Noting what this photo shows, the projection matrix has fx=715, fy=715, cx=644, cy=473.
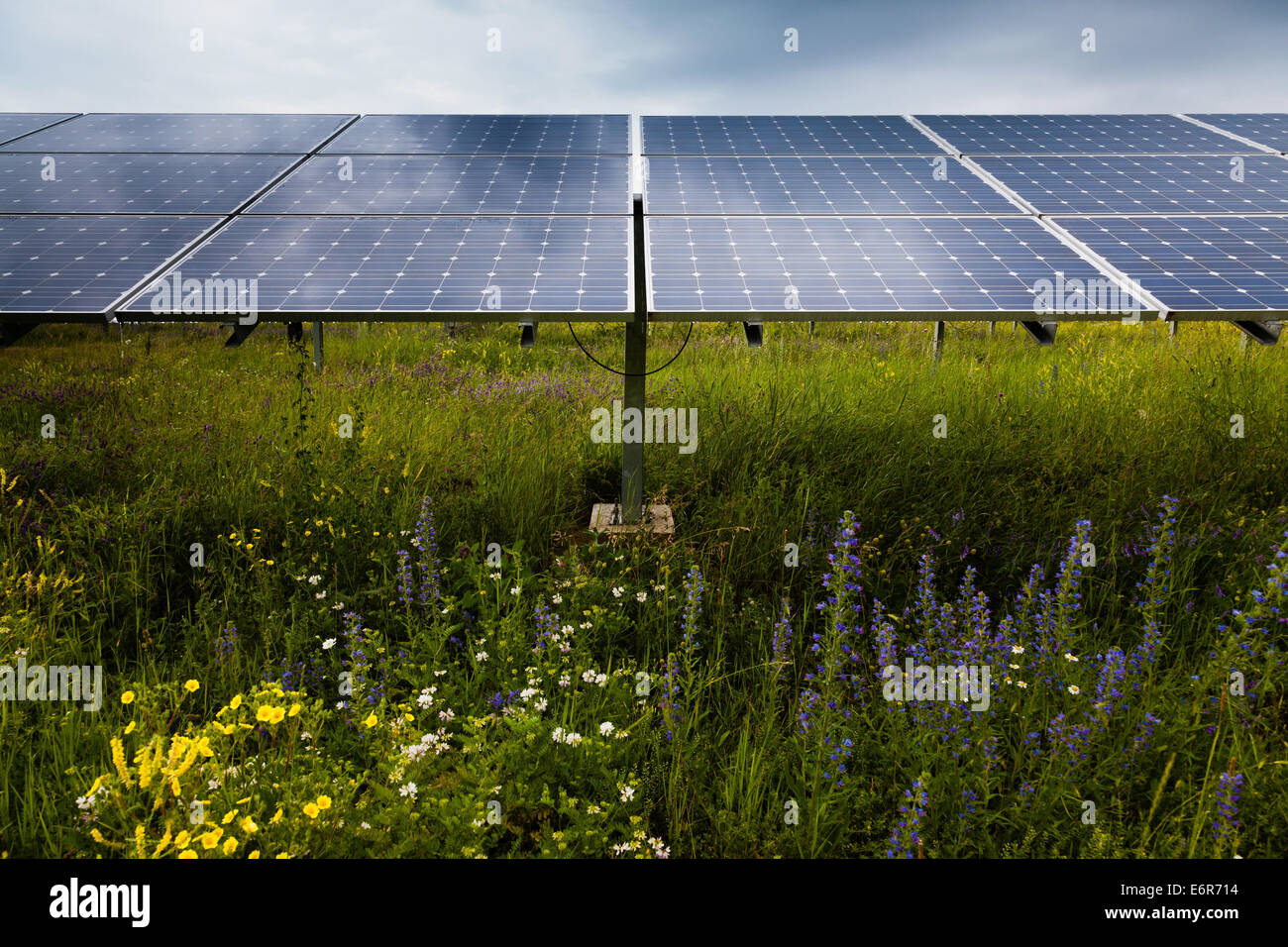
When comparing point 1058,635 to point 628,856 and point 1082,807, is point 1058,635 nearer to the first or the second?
point 1082,807

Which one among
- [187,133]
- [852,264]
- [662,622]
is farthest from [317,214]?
[662,622]

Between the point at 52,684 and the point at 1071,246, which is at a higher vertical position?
the point at 1071,246

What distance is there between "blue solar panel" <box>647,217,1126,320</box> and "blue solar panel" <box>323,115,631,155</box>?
2.84 metres

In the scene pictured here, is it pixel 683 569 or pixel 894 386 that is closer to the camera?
pixel 683 569

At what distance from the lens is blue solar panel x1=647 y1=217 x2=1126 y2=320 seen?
4727 mm

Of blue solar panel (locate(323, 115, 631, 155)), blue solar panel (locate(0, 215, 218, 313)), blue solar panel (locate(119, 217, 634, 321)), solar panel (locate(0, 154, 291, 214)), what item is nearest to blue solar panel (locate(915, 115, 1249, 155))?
blue solar panel (locate(323, 115, 631, 155))

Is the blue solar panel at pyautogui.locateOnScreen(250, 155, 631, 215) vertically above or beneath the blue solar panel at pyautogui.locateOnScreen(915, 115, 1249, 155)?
beneath

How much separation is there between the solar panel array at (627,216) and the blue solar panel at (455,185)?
0.13ft

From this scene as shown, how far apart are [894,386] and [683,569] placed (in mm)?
4742

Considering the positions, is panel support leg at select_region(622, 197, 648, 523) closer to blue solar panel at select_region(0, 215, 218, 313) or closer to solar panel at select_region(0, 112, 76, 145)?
blue solar panel at select_region(0, 215, 218, 313)

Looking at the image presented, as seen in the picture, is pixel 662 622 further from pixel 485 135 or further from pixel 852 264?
pixel 485 135

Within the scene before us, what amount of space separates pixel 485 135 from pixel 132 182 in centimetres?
371
